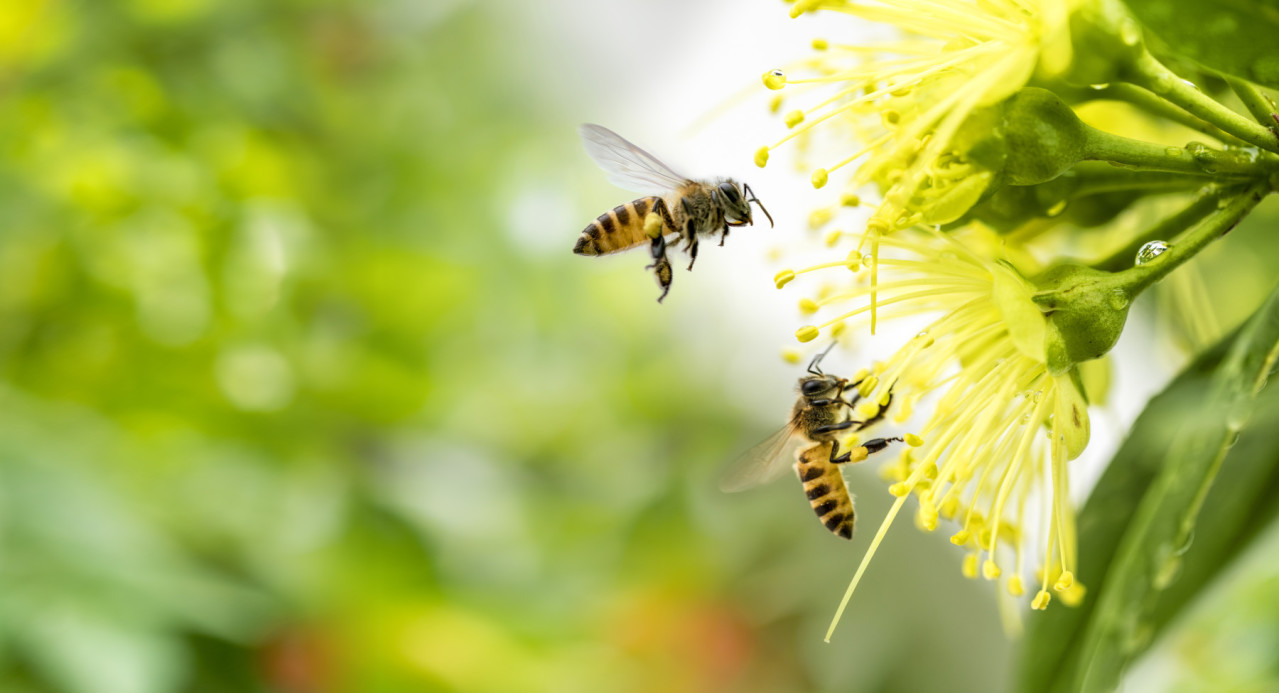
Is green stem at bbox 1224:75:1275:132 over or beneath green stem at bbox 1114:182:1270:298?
over

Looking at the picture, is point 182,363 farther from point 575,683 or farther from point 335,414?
point 575,683

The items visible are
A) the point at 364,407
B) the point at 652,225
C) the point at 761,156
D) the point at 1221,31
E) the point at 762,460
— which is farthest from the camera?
the point at 364,407

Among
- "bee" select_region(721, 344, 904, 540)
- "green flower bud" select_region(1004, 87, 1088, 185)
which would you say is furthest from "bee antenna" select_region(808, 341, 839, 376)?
"green flower bud" select_region(1004, 87, 1088, 185)

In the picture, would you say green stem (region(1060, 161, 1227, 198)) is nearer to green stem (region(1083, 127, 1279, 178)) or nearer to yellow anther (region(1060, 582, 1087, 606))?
green stem (region(1083, 127, 1279, 178))

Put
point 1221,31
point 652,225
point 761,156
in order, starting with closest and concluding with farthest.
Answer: point 1221,31 < point 761,156 < point 652,225

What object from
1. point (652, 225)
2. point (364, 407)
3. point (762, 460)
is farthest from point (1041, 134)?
point (364, 407)

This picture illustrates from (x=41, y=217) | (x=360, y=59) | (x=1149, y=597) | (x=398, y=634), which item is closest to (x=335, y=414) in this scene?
(x=398, y=634)

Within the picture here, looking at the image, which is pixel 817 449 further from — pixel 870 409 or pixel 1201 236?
pixel 1201 236
